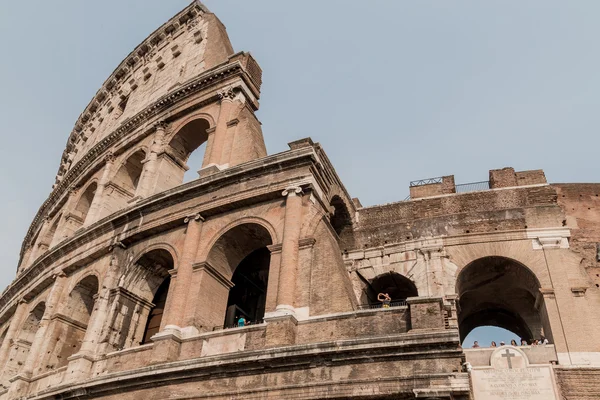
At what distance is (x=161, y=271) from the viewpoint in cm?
1420

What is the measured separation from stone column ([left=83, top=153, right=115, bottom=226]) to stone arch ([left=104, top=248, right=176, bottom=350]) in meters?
3.98

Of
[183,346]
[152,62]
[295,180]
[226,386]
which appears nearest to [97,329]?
[183,346]

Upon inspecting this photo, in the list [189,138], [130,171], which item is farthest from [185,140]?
[130,171]

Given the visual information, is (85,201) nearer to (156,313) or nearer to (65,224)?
(65,224)

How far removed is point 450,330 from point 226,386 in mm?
4089

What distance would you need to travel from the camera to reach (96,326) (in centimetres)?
1298

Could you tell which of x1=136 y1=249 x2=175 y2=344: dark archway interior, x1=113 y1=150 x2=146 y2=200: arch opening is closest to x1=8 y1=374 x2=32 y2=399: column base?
x1=136 y1=249 x2=175 y2=344: dark archway interior

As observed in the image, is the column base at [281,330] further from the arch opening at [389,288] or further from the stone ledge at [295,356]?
the arch opening at [389,288]

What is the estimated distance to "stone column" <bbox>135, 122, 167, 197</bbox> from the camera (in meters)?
15.9

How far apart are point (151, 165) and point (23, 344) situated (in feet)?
→ 22.3

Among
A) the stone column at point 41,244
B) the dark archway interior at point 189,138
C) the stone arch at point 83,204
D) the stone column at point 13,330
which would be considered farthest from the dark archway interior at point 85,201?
the dark archway interior at point 189,138

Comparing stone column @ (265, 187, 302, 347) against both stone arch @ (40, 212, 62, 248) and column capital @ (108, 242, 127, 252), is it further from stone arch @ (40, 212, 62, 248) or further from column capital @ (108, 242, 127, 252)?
stone arch @ (40, 212, 62, 248)

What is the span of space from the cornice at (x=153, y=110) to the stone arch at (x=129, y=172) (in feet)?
3.08

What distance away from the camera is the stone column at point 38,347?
13.8 m
